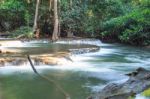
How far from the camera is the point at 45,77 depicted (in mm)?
12562

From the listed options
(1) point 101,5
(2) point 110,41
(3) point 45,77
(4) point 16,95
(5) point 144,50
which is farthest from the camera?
(1) point 101,5

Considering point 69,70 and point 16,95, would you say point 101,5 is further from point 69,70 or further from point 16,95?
point 16,95

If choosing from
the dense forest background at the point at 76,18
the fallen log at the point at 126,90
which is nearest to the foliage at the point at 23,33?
the dense forest background at the point at 76,18

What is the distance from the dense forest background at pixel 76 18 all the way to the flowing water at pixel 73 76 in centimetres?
629

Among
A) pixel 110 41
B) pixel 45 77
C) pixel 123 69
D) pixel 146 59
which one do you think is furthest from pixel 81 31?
pixel 45 77

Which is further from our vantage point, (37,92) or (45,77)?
(45,77)

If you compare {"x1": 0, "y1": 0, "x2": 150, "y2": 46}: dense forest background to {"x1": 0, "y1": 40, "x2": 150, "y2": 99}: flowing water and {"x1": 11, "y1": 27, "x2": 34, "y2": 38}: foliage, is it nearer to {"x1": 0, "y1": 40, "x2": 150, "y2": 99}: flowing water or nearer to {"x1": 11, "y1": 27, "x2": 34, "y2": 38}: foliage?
{"x1": 11, "y1": 27, "x2": 34, "y2": 38}: foliage

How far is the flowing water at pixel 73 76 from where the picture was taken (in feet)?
34.4

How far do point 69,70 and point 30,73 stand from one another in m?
1.50

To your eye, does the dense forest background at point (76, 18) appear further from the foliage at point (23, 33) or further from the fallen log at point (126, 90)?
the fallen log at point (126, 90)

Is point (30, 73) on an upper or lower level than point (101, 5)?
lower

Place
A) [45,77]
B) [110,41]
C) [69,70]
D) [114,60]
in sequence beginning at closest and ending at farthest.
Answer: [45,77]
[69,70]
[114,60]
[110,41]

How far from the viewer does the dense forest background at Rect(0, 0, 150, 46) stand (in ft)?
81.0

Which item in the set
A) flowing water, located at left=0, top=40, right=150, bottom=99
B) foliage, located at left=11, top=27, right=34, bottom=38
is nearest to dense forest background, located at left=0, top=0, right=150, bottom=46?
foliage, located at left=11, top=27, right=34, bottom=38
